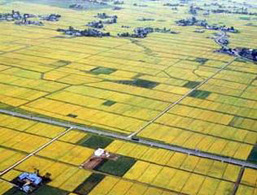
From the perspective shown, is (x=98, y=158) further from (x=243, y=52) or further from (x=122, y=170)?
(x=243, y=52)

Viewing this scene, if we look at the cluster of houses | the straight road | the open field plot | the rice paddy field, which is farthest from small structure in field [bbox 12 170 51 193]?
the cluster of houses

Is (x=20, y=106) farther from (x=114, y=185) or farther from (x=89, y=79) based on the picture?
(x=114, y=185)

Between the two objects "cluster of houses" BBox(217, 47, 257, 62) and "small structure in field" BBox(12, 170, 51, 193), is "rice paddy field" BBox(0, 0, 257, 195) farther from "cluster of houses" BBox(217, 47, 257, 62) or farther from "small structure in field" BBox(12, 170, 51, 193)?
"cluster of houses" BBox(217, 47, 257, 62)

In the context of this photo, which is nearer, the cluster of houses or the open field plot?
the open field plot

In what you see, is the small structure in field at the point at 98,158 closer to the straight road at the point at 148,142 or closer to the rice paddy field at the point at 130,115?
the rice paddy field at the point at 130,115

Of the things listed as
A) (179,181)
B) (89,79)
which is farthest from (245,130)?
(89,79)

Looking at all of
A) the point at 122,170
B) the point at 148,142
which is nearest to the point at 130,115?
the point at 148,142
